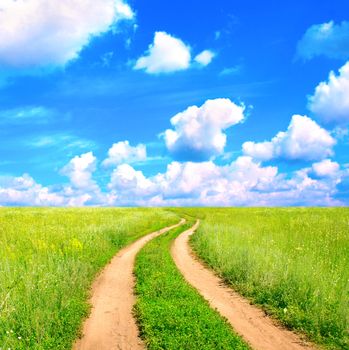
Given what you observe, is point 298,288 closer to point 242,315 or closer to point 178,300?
point 242,315

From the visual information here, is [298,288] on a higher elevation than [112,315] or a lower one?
higher

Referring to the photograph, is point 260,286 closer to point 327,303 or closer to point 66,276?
point 327,303

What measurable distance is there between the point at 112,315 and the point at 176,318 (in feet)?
7.82

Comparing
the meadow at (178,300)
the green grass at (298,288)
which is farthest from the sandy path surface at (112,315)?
the green grass at (298,288)

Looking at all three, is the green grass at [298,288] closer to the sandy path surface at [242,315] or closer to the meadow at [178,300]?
the meadow at [178,300]

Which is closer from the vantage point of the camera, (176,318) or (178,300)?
(176,318)

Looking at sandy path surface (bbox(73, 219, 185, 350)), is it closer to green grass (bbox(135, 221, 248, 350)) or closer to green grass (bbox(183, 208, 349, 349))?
green grass (bbox(135, 221, 248, 350))

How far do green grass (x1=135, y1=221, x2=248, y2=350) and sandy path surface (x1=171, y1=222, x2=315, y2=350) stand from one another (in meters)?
0.43

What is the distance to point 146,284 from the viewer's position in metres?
15.1

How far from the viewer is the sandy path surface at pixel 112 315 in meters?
10.2

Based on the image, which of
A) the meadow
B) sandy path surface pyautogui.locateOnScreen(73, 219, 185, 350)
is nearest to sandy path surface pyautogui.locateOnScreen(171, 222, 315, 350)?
the meadow

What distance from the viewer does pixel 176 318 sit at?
36.3 ft

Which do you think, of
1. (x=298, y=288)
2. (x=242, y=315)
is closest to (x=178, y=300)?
(x=242, y=315)

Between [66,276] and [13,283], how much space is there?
6.24ft
